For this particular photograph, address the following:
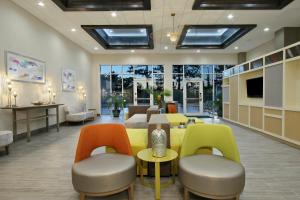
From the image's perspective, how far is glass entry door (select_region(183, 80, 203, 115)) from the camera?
12305 mm

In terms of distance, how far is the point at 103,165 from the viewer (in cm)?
229

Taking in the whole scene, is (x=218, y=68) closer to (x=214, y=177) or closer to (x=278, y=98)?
(x=278, y=98)

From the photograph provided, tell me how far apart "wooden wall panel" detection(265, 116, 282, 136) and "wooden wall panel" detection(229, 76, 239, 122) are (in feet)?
7.80

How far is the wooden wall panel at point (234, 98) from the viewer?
8312 mm

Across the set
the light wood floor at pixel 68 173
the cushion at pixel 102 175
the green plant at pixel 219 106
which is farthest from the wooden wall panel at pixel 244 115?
the cushion at pixel 102 175

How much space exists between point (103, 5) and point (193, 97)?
324 inches

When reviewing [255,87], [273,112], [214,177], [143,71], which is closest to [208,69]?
[143,71]

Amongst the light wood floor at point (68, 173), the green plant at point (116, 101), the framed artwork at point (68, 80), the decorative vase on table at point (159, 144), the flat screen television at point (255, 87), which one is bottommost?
the light wood floor at point (68, 173)

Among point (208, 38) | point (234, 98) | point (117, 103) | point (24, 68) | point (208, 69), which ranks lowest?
point (117, 103)

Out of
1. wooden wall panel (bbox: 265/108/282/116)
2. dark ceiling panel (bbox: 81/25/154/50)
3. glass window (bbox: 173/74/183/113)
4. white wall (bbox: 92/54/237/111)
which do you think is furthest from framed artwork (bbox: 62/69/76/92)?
wooden wall panel (bbox: 265/108/282/116)

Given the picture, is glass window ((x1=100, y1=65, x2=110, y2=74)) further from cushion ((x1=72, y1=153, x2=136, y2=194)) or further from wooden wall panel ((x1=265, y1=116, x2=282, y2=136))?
cushion ((x1=72, y1=153, x2=136, y2=194))

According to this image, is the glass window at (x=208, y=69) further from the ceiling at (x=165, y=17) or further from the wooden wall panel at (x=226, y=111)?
the ceiling at (x=165, y=17)

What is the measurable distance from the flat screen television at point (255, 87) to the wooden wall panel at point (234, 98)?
796 mm

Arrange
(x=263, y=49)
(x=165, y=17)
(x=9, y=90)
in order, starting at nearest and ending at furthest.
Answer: (x=9, y=90) < (x=165, y=17) < (x=263, y=49)
